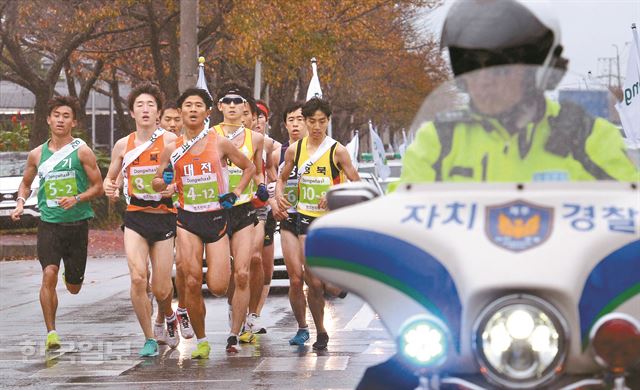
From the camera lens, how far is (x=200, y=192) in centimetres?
1062

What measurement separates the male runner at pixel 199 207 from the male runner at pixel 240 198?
1.31ft

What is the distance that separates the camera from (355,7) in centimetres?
4169

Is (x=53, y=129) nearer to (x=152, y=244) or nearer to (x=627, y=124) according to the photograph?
(x=152, y=244)

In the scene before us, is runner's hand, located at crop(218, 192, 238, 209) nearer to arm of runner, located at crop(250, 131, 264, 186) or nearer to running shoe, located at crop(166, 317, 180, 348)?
arm of runner, located at crop(250, 131, 264, 186)

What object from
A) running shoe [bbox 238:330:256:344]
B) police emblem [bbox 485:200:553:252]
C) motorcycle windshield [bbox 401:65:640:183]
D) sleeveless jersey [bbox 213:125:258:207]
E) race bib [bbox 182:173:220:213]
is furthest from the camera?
sleeveless jersey [bbox 213:125:258:207]

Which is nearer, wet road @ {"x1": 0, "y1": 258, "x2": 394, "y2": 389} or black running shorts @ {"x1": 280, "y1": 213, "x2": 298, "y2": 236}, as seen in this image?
wet road @ {"x1": 0, "y1": 258, "x2": 394, "y2": 389}

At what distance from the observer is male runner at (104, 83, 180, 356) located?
35.8ft

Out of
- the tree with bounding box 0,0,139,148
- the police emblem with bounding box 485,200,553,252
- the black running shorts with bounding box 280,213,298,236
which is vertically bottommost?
the black running shorts with bounding box 280,213,298,236

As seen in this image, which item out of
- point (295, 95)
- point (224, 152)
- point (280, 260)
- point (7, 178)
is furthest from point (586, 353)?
point (295, 95)

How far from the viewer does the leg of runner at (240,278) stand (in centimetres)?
1104

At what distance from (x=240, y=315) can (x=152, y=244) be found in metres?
0.85

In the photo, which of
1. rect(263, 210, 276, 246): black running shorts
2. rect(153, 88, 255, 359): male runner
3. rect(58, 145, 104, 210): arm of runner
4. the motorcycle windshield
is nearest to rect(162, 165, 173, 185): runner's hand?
rect(153, 88, 255, 359): male runner

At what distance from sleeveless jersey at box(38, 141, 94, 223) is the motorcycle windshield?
733 centimetres

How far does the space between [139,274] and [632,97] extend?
9.04 m
